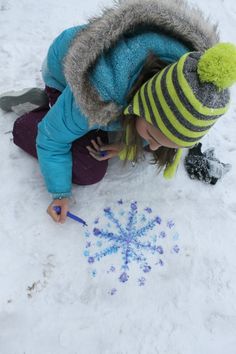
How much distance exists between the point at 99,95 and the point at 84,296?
2.46ft

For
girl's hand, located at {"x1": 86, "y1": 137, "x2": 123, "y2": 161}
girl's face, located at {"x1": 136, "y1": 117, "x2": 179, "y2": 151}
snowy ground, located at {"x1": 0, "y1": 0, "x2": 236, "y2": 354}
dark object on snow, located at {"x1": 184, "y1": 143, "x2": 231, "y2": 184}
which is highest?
girl's face, located at {"x1": 136, "y1": 117, "x2": 179, "y2": 151}

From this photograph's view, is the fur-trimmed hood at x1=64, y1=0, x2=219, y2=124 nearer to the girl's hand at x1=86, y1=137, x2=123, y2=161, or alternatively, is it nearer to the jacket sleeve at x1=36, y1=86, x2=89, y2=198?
the jacket sleeve at x1=36, y1=86, x2=89, y2=198

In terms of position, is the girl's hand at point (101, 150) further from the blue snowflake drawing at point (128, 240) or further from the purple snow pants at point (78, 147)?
the blue snowflake drawing at point (128, 240)

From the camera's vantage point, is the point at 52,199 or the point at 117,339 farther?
the point at 52,199

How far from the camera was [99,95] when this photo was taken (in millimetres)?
1271

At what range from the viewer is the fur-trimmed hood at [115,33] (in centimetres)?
120

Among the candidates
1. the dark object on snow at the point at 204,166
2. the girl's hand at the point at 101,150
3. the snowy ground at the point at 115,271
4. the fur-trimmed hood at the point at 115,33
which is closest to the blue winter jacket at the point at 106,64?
the fur-trimmed hood at the point at 115,33

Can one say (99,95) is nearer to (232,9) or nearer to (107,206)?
(107,206)

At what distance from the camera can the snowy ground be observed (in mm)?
1373

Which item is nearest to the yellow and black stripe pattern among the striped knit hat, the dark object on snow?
the striped knit hat

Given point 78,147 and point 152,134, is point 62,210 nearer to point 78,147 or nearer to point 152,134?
point 78,147

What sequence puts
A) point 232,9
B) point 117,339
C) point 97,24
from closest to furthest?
point 97,24, point 117,339, point 232,9

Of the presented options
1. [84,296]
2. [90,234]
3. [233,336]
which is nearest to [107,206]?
[90,234]

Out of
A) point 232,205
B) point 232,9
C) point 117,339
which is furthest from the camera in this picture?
point 232,9
